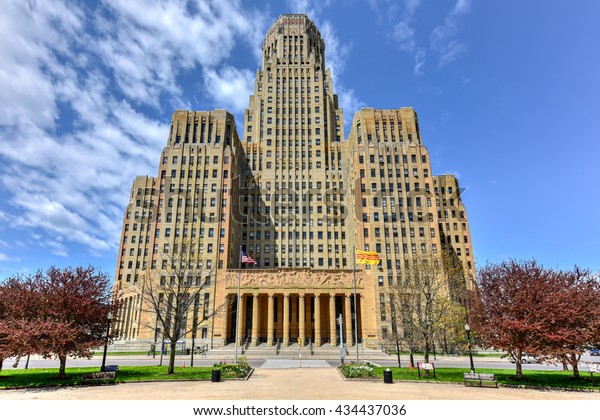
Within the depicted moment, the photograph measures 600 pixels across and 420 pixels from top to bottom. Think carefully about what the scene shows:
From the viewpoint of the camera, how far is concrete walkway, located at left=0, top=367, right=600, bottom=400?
16266 mm

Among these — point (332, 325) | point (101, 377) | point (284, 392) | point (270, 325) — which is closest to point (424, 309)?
point (284, 392)

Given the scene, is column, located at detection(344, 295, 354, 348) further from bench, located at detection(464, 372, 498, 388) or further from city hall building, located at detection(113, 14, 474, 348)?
bench, located at detection(464, 372, 498, 388)

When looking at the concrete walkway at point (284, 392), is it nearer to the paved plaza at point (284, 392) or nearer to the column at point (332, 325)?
the paved plaza at point (284, 392)

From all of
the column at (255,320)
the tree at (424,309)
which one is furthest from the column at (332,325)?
the tree at (424,309)

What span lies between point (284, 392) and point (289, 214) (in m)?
68.3

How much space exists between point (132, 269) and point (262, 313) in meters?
40.9

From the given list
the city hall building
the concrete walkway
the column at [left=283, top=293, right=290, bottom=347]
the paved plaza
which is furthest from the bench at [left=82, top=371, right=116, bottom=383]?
the column at [left=283, top=293, right=290, bottom=347]

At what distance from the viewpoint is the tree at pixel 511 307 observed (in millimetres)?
22125

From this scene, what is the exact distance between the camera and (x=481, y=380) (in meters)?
20.4

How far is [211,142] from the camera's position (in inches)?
3041

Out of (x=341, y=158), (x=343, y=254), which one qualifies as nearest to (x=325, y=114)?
(x=341, y=158)

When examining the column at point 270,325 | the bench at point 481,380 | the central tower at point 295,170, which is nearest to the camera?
the bench at point 481,380

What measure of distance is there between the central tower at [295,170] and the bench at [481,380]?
194ft
